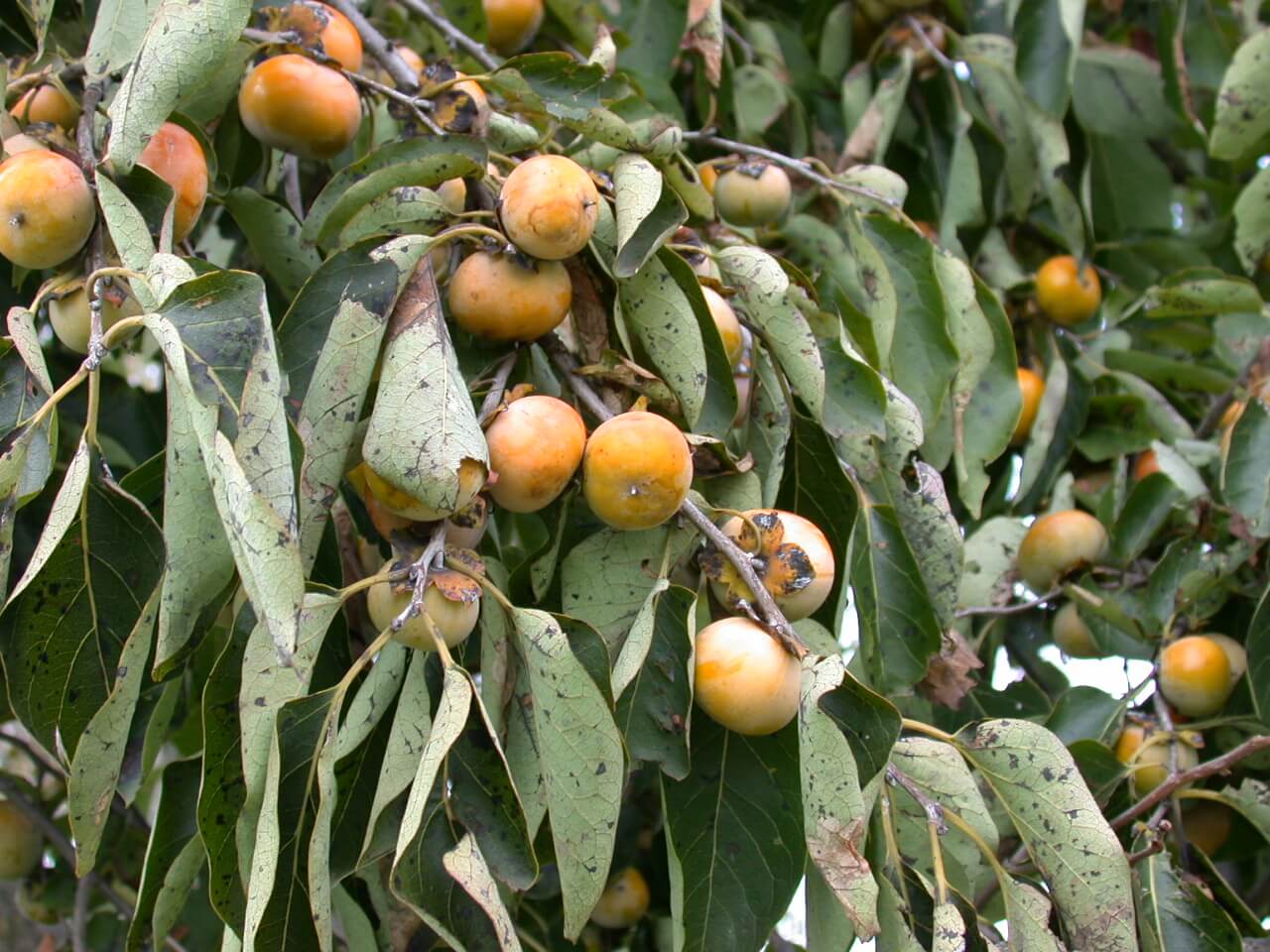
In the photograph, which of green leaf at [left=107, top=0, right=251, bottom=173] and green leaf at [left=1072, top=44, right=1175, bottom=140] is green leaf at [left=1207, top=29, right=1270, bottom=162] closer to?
green leaf at [left=1072, top=44, right=1175, bottom=140]

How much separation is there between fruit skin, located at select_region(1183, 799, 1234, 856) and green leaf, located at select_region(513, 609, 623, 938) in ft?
3.30

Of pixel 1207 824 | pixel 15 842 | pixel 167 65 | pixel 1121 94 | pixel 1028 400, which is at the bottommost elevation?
pixel 15 842

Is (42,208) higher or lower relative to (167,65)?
lower

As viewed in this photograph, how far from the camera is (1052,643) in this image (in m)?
2.05

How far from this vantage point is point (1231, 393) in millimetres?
1979

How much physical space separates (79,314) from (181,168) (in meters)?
0.17

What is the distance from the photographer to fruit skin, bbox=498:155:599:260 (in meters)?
1.07

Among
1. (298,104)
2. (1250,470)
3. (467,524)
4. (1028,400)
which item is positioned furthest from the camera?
(1028,400)

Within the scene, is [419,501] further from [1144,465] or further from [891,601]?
[1144,465]

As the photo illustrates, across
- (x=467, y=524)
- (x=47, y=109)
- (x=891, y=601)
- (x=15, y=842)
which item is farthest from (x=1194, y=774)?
(x=15, y=842)

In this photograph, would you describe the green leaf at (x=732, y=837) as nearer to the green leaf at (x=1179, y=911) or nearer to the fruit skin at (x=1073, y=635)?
the green leaf at (x=1179, y=911)

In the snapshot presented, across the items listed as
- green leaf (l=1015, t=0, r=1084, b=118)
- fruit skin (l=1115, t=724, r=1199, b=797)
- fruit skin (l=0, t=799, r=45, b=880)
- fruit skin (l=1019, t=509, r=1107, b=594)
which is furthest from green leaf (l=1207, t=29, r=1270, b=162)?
fruit skin (l=0, t=799, r=45, b=880)

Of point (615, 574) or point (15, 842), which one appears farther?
point (15, 842)

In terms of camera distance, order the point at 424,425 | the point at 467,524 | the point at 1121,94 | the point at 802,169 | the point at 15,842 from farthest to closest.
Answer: the point at 1121,94, the point at 15,842, the point at 802,169, the point at 467,524, the point at 424,425
